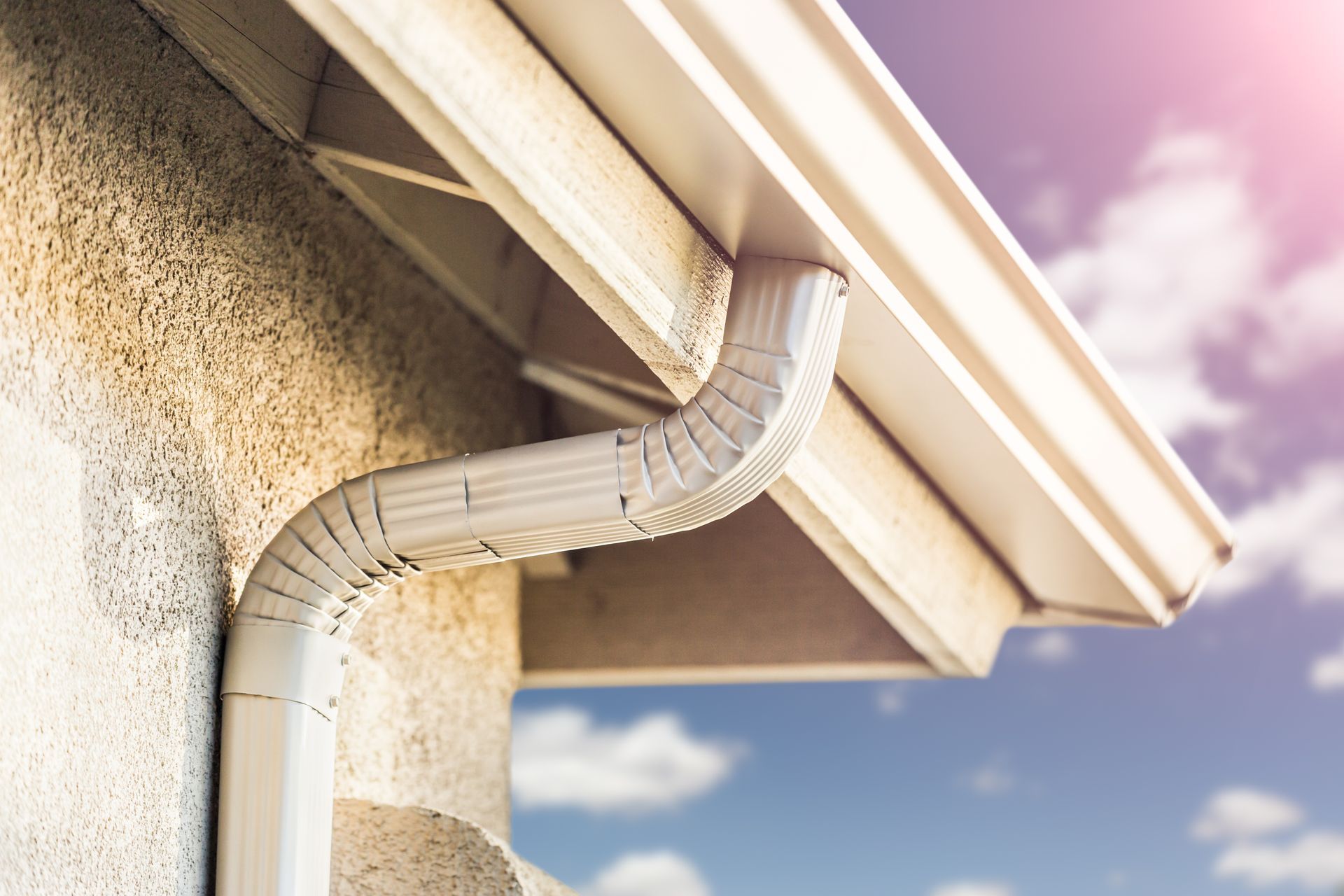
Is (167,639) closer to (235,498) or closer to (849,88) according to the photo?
(235,498)

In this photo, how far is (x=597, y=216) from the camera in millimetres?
1604

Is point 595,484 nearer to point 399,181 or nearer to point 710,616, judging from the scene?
point 399,181

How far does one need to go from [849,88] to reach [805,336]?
0.30 m

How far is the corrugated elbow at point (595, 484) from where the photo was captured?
1617 mm

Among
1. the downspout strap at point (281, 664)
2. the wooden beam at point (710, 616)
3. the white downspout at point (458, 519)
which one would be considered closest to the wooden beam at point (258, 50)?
the white downspout at point (458, 519)

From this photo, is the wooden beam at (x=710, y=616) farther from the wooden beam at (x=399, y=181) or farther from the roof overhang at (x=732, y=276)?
the wooden beam at (x=399, y=181)

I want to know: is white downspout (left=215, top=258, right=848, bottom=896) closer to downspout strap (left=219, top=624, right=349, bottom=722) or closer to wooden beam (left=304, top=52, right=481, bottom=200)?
downspout strap (left=219, top=624, right=349, bottom=722)

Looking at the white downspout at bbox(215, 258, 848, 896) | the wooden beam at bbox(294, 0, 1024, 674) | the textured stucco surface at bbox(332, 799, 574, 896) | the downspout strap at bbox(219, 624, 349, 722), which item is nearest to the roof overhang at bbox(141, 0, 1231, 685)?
the wooden beam at bbox(294, 0, 1024, 674)

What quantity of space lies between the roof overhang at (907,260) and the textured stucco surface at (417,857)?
0.89 meters

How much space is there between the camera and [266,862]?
5.29 ft

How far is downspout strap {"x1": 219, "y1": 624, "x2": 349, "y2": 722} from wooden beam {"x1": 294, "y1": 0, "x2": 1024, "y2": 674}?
1.86ft

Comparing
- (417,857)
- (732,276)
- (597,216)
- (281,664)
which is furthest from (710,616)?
(597,216)

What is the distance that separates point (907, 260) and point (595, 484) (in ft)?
1.68

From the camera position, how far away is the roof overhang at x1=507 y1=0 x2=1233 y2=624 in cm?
151
